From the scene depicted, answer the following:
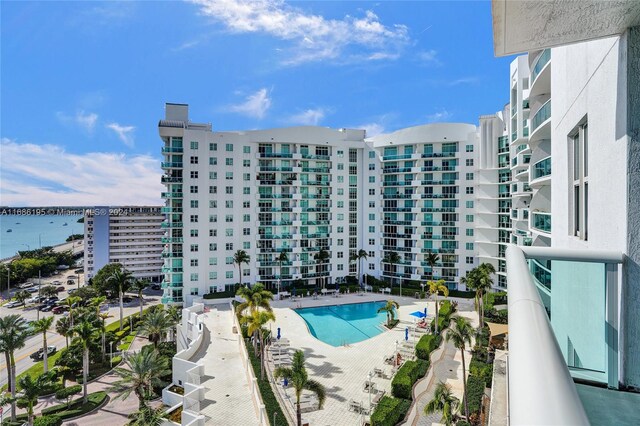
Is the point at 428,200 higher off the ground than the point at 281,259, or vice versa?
the point at 428,200

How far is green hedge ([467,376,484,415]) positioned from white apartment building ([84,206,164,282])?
244ft

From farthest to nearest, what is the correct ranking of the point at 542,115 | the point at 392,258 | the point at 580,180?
the point at 392,258 → the point at 542,115 → the point at 580,180

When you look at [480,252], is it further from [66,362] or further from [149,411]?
[66,362]

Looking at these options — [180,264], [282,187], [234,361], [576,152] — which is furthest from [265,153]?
[576,152]

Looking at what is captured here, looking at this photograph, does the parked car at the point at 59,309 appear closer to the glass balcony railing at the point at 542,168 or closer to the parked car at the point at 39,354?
the parked car at the point at 39,354

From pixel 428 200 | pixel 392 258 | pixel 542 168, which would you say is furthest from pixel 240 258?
pixel 542 168

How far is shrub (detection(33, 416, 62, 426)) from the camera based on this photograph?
25031 millimetres

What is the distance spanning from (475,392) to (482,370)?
2.65 metres

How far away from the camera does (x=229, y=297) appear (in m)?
45.4

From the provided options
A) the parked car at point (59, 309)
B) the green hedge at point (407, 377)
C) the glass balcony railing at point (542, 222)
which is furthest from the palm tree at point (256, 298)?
the parked car at point (59, 309)

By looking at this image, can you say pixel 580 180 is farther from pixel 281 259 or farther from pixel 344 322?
pixel 281 259

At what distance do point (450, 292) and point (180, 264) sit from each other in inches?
1419

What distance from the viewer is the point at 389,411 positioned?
18.6 meters

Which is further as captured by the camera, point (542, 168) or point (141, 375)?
point (141, 375)
